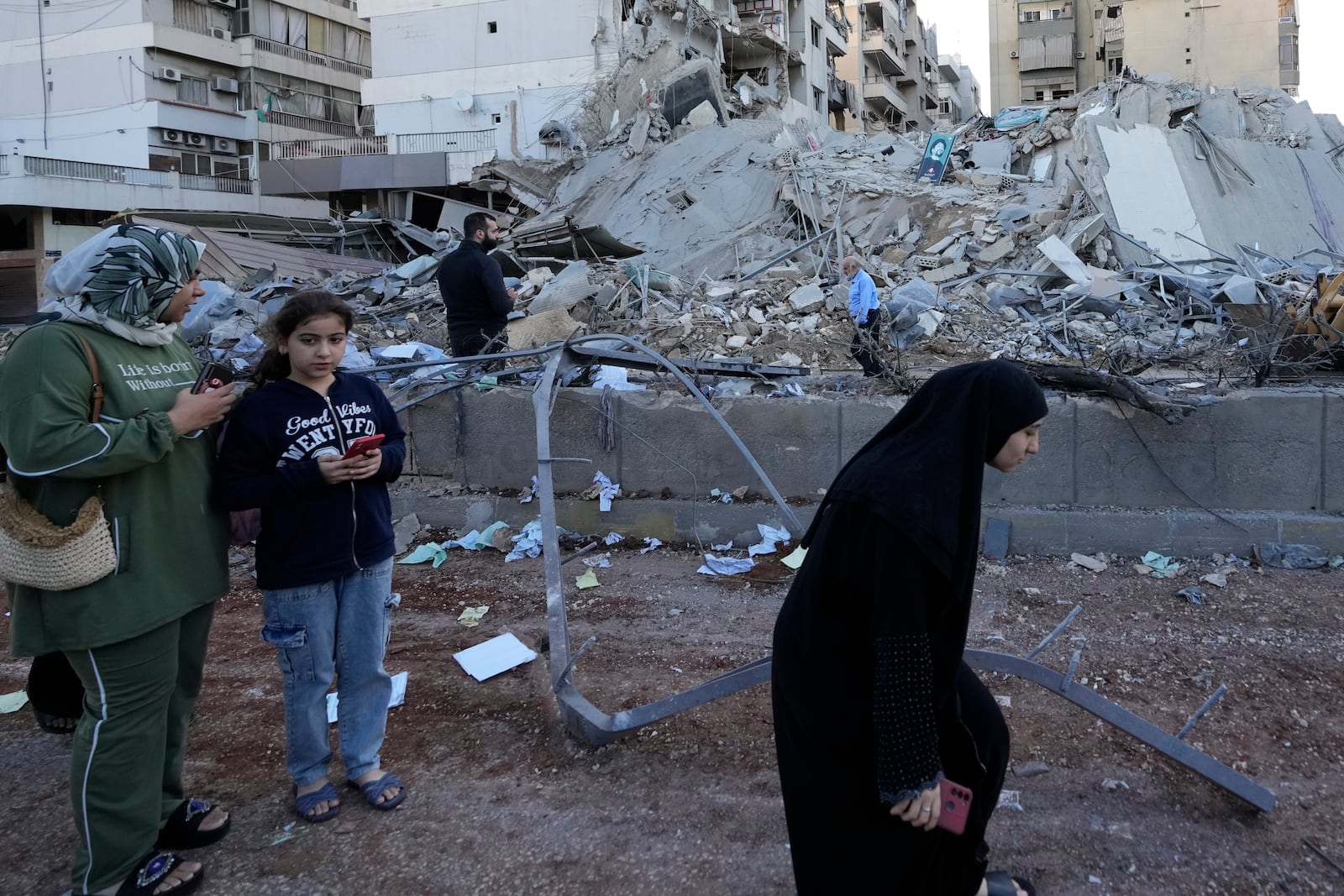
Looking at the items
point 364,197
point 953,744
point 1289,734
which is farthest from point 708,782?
point 364,197

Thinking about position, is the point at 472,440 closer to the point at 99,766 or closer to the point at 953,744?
the point at 99,766

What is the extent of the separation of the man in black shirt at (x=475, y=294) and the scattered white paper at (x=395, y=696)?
281cm

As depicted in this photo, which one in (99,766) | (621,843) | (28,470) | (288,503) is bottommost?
(621,843)

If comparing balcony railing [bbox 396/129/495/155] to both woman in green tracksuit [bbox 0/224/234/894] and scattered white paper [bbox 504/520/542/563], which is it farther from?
woman in green tracksuit [bbox 0/224/234/894]

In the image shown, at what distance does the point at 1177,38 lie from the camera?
146ft

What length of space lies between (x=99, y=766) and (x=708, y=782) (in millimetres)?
1701

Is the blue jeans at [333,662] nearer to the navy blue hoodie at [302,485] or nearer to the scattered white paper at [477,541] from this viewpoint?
the navy blue hoodie at [302,485]

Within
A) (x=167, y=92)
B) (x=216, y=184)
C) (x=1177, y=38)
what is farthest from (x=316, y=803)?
(x=1177, y=38)

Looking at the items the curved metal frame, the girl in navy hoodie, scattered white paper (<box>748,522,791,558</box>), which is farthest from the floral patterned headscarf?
scattered white paper (<box>748,522,791,558</box>)

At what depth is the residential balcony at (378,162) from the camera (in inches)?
1129

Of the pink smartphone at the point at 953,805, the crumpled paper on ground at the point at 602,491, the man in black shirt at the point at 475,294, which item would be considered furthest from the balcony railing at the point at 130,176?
the pink smartphone at the point at 953,805

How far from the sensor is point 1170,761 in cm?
304

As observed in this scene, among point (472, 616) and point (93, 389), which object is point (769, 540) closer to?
point (472, 616)

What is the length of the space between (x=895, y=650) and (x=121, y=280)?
78.1 inches
